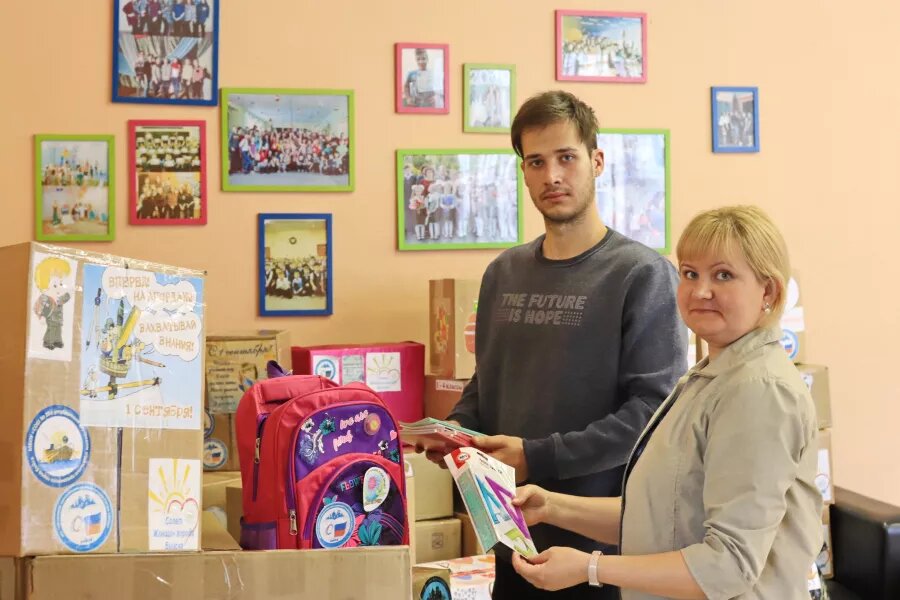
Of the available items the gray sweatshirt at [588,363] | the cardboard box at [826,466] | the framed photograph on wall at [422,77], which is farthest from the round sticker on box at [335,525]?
the cardboard box at [826,466]

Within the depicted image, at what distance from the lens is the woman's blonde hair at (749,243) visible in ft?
4.27

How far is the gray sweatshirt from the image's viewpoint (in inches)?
70.1

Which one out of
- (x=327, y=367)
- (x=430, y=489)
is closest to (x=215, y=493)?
(x=327, y=367)

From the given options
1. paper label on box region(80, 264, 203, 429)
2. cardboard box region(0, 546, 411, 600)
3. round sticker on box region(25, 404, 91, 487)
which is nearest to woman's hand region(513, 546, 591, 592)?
cardboard box region(0, 546, 411, 600)

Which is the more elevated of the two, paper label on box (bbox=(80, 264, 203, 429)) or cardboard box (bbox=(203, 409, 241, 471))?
paper label on box (bbox=(80, 264, 203, 429))

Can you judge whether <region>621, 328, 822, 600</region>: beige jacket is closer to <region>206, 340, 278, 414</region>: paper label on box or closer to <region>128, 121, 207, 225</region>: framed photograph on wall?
<region>206, 340, 278, 414</region>: paper label on box

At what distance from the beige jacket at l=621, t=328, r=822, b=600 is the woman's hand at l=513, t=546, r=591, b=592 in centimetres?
8

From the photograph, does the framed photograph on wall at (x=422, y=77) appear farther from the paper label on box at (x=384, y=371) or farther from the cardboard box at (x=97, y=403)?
the cardboard box at (x=97, y=403)

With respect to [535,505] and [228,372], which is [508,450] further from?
[228,372]

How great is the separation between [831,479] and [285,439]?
6.95ft

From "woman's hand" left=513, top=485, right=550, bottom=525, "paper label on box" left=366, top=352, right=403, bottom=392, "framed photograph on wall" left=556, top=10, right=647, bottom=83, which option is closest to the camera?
"woman's hand" left=513, top=485, right=550, bottom=525

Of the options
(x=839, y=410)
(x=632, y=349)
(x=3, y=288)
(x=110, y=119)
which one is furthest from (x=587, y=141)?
(x=839, y=410)

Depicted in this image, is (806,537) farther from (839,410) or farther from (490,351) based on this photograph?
(839,410)

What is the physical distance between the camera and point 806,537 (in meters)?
1.29
